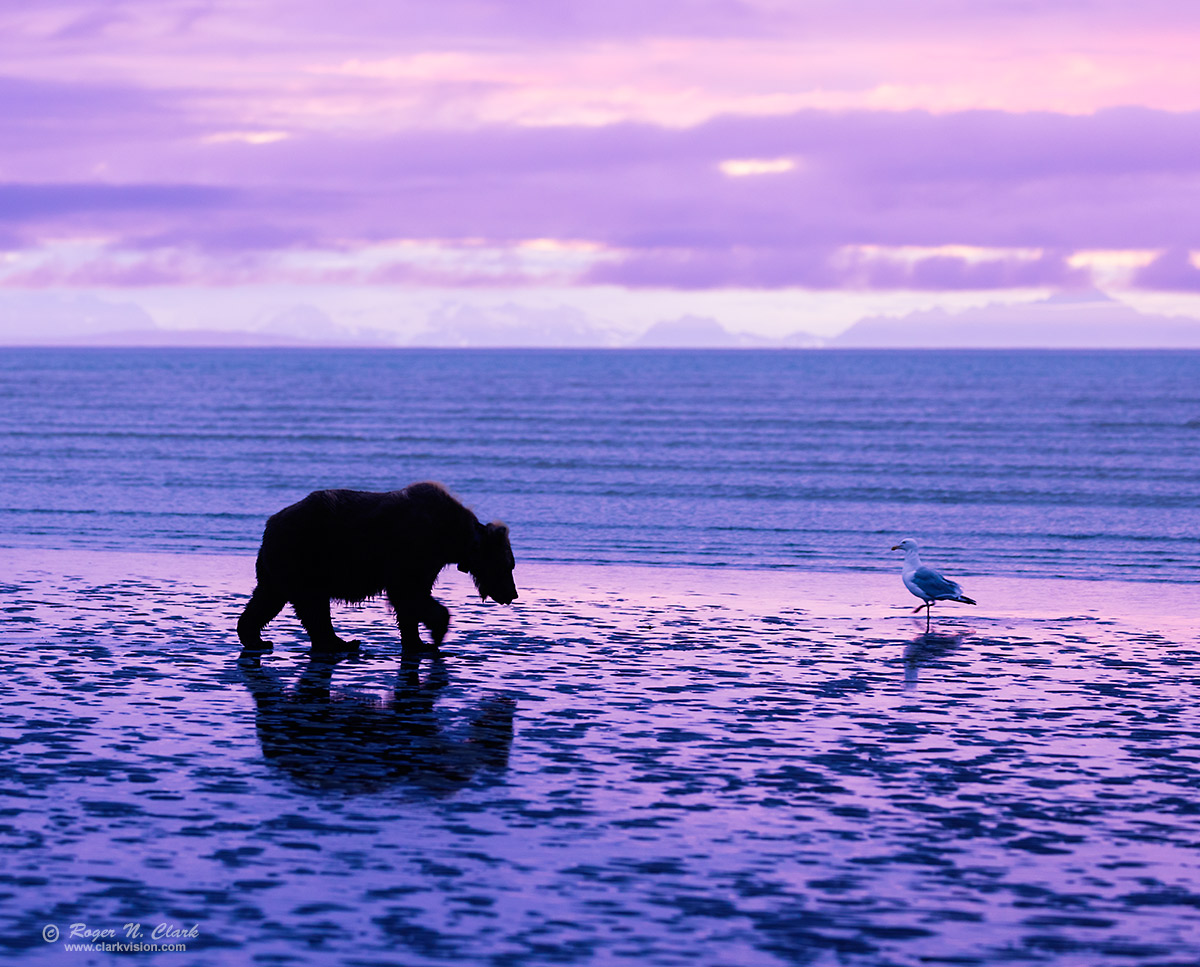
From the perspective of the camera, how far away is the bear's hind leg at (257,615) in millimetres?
16172

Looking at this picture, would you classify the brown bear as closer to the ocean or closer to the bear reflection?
the bear reflection

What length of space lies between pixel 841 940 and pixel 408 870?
8.25 ft

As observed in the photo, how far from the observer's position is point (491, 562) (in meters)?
17.3

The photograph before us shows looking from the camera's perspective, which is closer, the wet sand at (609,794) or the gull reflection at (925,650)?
the wet sand at (609,794)

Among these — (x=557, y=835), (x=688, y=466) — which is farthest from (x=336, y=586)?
(x=688, y=466)

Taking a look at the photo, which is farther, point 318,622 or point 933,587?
point 933,587

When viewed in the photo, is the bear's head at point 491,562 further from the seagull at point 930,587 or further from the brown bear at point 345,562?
the seagull at point 930,587

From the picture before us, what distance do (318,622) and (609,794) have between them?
6.48 meters

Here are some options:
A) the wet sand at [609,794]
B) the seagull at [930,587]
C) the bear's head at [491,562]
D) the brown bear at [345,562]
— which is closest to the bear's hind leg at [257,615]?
the brown bear at [345,562]

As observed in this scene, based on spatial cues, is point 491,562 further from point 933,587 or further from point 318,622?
point 933,587

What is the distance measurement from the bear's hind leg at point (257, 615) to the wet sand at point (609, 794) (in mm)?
358

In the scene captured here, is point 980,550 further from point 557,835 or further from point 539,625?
point 557,835

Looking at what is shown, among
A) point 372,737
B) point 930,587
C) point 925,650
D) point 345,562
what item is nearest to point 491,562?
point 345,562

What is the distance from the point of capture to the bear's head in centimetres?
1727
